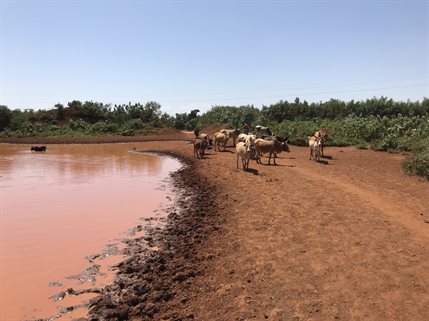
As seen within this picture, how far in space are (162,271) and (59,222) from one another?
14.9 ft

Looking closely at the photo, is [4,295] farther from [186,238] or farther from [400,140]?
[400,140]

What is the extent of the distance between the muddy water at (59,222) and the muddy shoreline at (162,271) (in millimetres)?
417

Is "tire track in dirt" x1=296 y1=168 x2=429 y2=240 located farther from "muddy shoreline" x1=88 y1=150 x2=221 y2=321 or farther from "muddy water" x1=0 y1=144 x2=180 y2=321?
"muddy water" x1=0 y1=144 x2=180 y2=321

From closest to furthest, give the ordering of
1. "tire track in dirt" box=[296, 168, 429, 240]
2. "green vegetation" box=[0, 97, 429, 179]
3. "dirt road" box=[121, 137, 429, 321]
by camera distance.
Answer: "dirt road" box=[121, 137, 429, 321]
"tire track in dirt" box=[296, 168, 429, 240]
"green vegetation" box=[0, 97, 429, 179]

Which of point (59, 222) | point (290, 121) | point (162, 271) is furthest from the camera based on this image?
point (290, 121)

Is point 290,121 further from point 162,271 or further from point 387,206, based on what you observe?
point 162,271

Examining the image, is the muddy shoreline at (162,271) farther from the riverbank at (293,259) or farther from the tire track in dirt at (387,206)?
the tire track in dirt at (387,206)

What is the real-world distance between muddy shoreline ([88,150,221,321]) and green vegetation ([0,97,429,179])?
33.3ft

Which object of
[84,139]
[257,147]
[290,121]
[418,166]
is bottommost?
[418,166]

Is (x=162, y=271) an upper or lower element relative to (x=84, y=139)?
lower

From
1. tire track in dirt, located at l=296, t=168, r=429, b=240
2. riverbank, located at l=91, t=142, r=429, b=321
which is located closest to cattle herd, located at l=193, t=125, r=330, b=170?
tire track in dirt, located at l=296, t=168, r=429, b=240

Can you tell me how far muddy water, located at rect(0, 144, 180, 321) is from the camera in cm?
624

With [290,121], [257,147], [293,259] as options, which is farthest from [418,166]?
[290,121]

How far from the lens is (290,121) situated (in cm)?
3719
